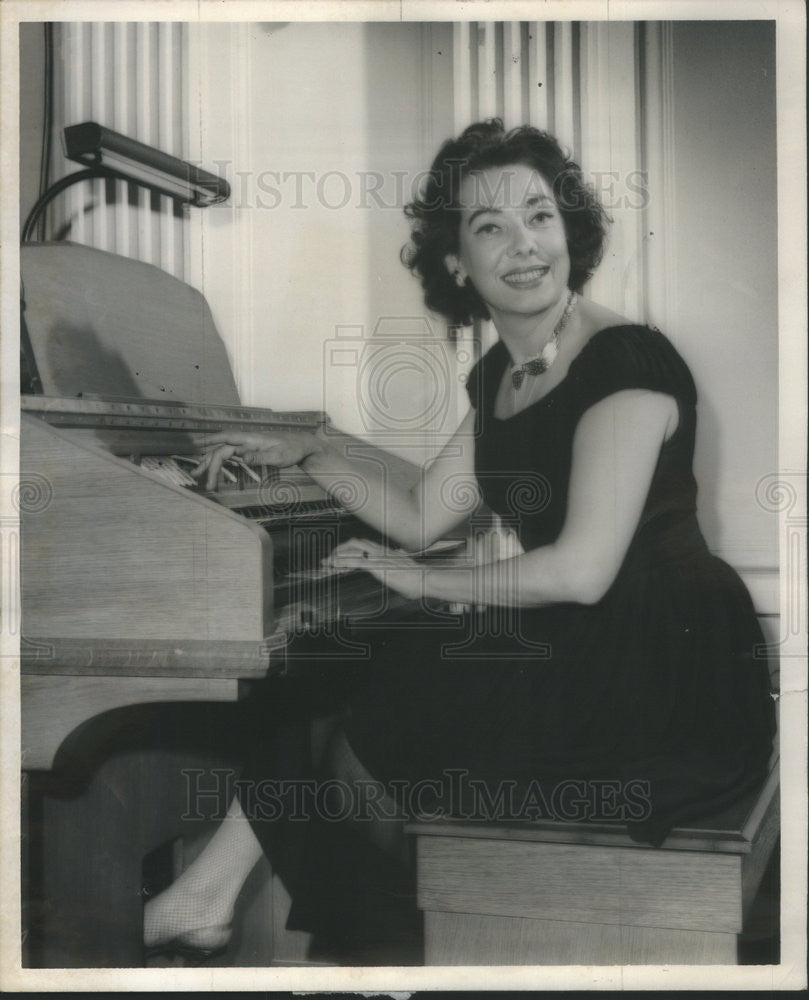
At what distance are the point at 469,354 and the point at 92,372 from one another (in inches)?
32.0

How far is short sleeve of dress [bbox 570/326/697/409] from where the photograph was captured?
216 cm

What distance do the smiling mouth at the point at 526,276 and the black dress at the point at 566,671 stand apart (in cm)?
17

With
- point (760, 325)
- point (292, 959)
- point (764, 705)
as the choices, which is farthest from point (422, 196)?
point (292, 959)

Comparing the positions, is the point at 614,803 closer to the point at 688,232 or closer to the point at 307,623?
the point at 307,623

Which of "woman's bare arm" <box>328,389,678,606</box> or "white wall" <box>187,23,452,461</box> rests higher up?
"white wall" <box>187,23,452,461</box>

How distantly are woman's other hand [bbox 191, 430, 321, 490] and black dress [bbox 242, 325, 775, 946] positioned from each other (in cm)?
39

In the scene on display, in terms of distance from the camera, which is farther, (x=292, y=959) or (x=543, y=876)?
(x=292, y=959)

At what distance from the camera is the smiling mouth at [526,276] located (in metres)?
2.20

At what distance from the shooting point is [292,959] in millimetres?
2285

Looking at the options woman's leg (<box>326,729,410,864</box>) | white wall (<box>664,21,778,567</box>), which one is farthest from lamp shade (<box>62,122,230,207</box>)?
woman's leg (<box>326,729,410,864</box>)

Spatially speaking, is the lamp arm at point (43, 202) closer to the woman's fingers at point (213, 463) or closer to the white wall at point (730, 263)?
the woman's fingers at point (213, 463)

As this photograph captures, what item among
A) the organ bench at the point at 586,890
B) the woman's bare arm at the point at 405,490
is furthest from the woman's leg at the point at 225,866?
the woman's bare arm at the point at 405,490

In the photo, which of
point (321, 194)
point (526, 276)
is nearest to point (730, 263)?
point (526, 276)

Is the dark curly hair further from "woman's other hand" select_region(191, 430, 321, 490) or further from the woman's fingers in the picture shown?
the woman's fingers
